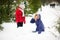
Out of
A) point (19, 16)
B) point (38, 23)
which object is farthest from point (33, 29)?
point (19, 16)

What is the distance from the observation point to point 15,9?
158 cm

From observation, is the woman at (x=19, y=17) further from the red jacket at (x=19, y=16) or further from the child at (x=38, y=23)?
the child at (x=38, y=23)

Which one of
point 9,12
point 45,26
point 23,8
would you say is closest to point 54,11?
point 45,26

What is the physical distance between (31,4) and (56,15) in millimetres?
258

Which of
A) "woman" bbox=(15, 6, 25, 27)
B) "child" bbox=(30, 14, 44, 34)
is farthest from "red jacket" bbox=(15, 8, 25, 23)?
"child" bbox=(30, 14, 44, 34)

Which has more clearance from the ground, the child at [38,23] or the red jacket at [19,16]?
the red jacket at [19,16]

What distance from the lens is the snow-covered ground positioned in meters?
1.56

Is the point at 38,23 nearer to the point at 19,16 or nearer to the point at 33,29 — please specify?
the point at 33,29

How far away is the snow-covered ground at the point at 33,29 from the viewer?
5.11 ft

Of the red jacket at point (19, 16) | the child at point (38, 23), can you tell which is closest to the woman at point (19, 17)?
the red jacket at point (19, 16)

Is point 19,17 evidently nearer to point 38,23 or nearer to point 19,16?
point 19,16

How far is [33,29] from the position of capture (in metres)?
1.60

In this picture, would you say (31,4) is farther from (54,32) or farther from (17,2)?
(54,32)

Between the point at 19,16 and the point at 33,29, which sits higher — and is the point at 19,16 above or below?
above
